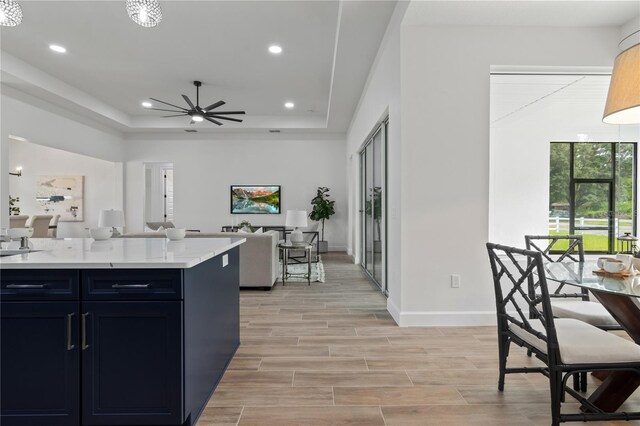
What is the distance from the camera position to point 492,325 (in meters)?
3.36

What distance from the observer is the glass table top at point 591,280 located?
1.63 metres

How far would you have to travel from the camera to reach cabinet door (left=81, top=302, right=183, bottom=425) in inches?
67.0

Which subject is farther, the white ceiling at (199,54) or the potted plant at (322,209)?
the potted plant at (322,209)

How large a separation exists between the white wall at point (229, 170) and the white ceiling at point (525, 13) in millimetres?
6034

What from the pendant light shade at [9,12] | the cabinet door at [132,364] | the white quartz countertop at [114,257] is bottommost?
the cabinet door at [132,364]

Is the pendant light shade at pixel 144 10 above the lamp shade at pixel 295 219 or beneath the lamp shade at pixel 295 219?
above

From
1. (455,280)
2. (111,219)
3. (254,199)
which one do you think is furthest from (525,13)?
(254,199)

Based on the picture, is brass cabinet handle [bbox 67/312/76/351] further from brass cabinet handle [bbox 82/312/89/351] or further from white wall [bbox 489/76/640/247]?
white wall [bbox 489/76/640/247]

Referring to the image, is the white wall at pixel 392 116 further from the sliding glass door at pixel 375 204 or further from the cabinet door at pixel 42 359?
the cabinet door at pixel 42 359

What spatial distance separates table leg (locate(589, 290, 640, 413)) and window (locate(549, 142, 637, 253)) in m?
2.06

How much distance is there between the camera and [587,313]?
2.24 m

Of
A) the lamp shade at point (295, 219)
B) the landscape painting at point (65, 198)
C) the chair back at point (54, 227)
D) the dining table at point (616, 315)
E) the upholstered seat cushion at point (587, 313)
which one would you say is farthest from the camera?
the landscape painting at point (65, 198)

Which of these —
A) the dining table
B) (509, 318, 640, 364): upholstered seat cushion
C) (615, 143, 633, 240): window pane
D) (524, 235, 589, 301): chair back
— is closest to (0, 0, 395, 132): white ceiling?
(524, 235, 589, 301): chair back

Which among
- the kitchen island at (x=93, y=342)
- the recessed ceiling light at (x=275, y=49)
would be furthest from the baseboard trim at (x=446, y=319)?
the recessed ceiling light at (x=275, y=49)
